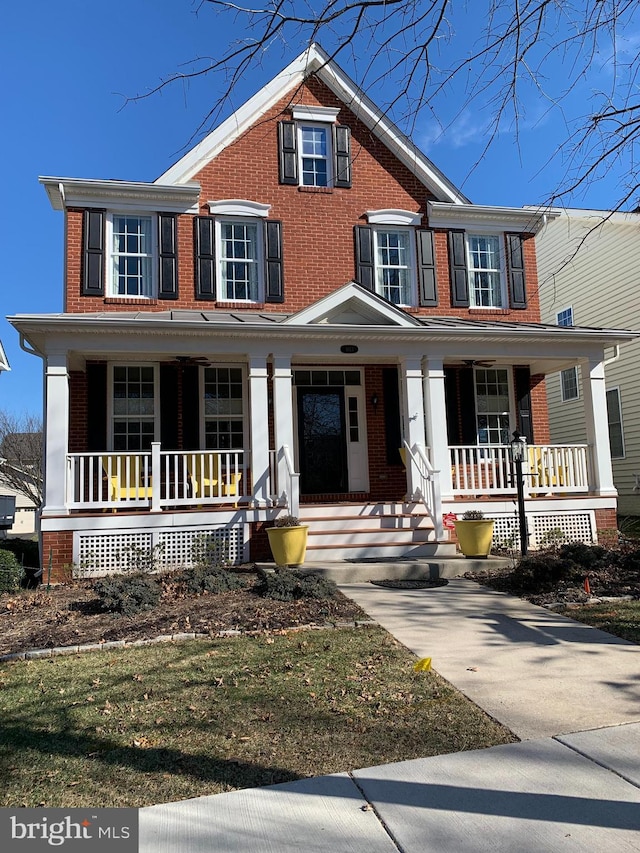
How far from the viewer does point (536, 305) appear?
13.0 m

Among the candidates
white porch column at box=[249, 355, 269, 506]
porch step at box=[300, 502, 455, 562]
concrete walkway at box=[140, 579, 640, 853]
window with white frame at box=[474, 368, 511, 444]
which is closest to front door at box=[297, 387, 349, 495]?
porch step at box=[300, 502, 455, 562]

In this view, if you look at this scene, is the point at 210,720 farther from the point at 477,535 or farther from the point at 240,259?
the point at 240,259

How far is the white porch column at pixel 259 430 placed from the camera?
954 cm

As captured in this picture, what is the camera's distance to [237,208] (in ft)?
38.9

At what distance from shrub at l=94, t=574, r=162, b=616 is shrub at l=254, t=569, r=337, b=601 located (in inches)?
46.9

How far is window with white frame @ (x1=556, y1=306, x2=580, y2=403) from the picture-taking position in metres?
18.3

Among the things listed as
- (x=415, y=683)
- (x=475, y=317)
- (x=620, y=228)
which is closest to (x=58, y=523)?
(x=415, y=683)

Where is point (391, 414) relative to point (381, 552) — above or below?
above

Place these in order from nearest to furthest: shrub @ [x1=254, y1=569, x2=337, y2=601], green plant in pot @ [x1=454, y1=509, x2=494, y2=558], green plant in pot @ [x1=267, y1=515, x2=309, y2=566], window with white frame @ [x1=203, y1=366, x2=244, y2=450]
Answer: shrub @ [x1=254, y1=569, x2=337, y2=601]
green plant in pot @ [x1=267, y1=515, x2=309, y2=566]
green plant in pot @ [x1=454, y1=509, x2=494, y2=558]
window with white frame @ [x1=203, y1=366, x2=244, y2=450]

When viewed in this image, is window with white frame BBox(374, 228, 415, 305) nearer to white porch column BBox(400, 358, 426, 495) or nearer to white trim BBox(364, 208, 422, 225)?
white trim BBox(364, 208, 422, 225)

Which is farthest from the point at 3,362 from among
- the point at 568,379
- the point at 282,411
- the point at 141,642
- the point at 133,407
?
the point at 568,379

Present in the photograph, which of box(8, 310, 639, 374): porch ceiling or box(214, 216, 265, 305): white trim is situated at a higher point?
box(214, 216, 265, 305): white trim

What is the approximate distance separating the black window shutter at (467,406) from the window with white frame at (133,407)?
6.04 meters

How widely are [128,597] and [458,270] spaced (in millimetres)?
9416
